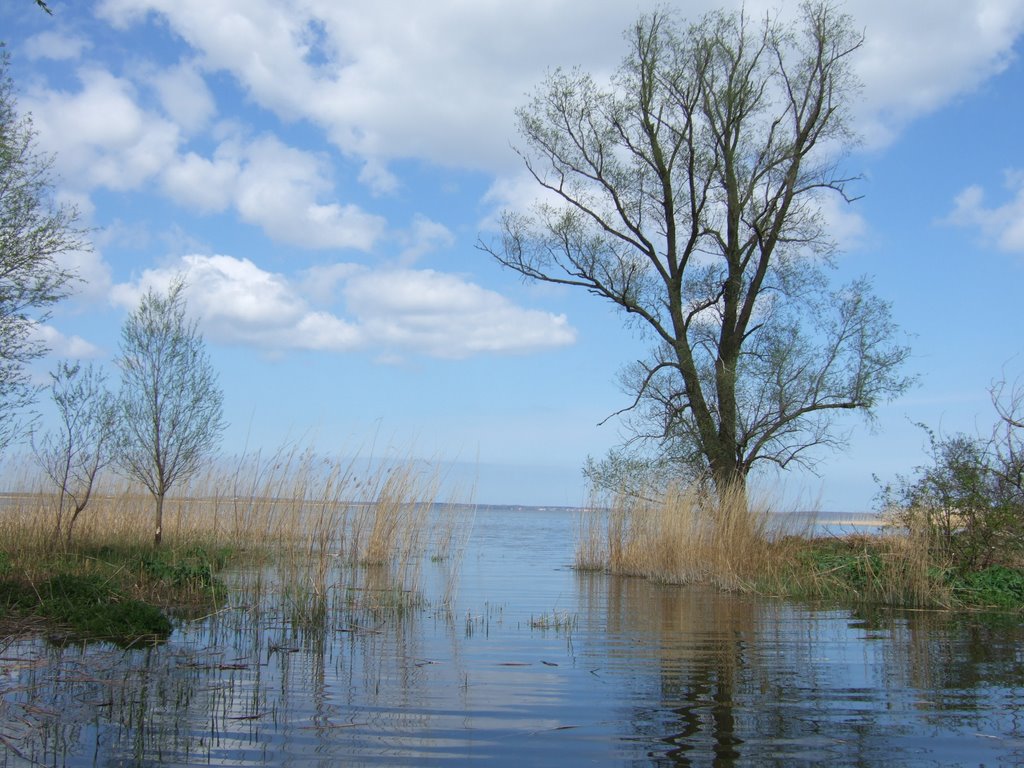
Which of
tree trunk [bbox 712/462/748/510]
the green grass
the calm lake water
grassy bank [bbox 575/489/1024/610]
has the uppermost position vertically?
tree trunk [bbox 712/462/748/510]

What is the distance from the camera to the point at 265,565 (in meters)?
8.80

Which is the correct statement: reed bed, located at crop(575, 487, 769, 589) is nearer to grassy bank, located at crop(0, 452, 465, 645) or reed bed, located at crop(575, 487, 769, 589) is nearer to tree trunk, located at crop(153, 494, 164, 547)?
grassy bank, located at crop(0, 452, 465, 645)

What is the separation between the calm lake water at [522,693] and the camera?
396cm

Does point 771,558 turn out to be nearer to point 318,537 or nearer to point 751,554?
point 751,554

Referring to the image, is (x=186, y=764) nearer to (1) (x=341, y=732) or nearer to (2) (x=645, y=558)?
(1) (x=341, y=732)

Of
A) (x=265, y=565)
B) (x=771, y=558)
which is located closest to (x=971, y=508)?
(x=771, y=558)

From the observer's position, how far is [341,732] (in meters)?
4.23

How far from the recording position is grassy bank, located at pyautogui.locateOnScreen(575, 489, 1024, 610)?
31.4 feet

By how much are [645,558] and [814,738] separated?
9.67 meters

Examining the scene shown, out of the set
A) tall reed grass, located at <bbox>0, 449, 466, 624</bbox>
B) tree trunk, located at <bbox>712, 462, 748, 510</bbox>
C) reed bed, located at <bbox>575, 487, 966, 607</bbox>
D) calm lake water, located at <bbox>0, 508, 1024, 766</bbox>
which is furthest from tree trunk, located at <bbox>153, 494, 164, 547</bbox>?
tree trunk, located at <bbox>712, 462, 748, 510</bbox>

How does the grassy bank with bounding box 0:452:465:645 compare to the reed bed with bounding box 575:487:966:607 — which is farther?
the reed bed with bounding box 575:487:966:607

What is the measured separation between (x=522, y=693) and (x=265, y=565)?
14.7ft

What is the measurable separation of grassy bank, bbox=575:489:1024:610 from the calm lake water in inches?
48.9

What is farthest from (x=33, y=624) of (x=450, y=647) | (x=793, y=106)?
(x=793, y=106)
